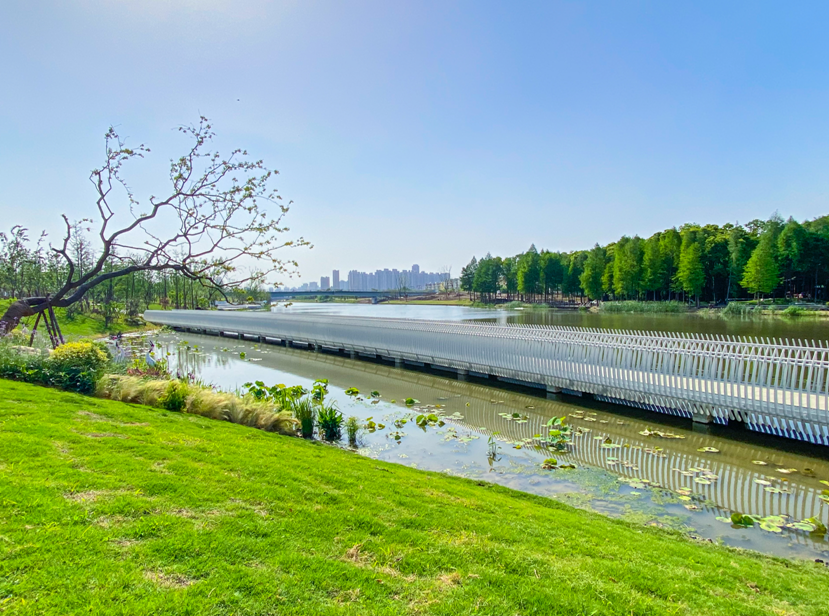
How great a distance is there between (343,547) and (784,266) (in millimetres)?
64920

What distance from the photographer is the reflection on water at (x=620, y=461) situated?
639cm

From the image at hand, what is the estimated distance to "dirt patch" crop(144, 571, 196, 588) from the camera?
298cm

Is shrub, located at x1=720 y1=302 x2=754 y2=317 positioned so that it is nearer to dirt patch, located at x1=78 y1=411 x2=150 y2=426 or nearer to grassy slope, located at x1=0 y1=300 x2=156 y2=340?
dirt patch, located at x1=78 y1=411 x2=150 y2=426

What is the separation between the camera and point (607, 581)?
3.62m

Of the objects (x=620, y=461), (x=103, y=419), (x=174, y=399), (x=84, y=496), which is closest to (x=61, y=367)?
(x=174, y=399)

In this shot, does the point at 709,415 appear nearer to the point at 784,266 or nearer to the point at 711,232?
the point at 784,266

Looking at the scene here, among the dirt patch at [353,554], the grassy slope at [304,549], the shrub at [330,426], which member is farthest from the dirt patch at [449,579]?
the shrub at [330,426]

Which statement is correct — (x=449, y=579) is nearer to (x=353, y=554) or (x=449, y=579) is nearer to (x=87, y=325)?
(x=353, y=554)

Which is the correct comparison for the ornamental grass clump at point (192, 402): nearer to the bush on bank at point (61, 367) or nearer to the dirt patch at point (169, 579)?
the bush on bank at point (61, 367)

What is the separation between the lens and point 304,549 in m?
3.63

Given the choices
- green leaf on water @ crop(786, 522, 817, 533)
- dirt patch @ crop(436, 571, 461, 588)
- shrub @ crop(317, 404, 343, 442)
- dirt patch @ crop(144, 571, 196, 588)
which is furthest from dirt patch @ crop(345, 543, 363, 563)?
shrub @ crop(317, 404, 343, 442)

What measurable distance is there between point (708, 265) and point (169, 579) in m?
67.5

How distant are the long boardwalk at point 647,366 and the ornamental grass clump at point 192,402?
25.4 ft

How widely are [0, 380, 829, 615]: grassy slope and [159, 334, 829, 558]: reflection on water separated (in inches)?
42.4
